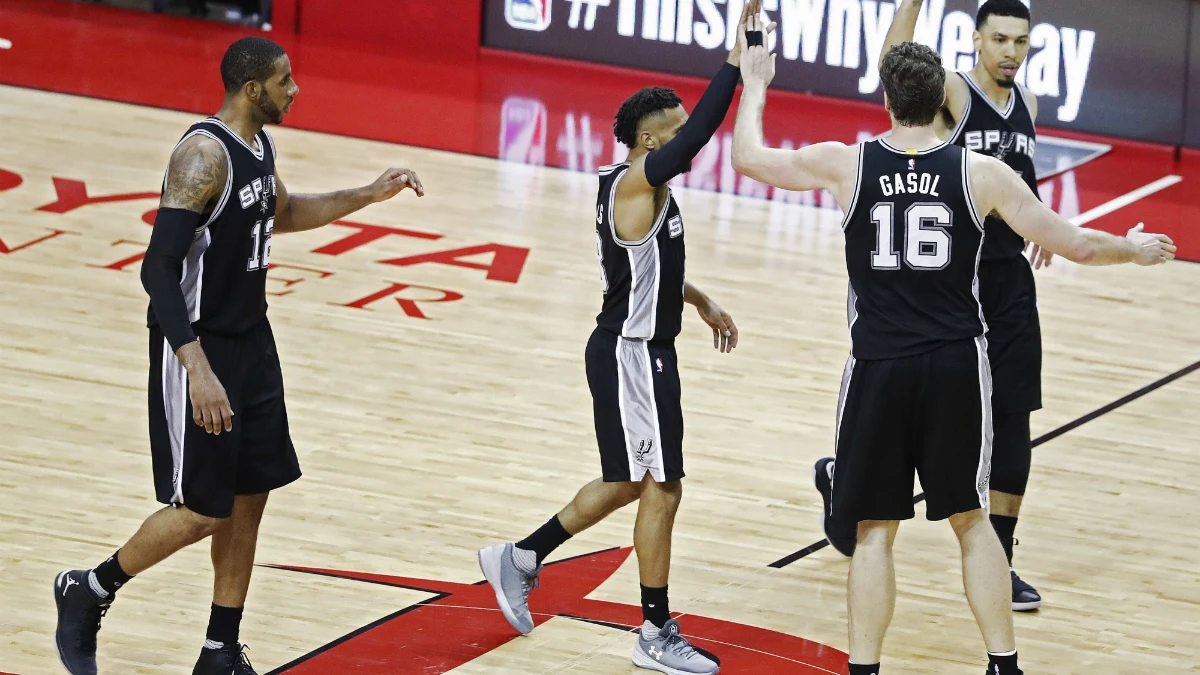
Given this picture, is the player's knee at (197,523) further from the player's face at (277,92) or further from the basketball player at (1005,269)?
the basketball player at (1005,269)

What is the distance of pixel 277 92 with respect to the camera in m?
4.54

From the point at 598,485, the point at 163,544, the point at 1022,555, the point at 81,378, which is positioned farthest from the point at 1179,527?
the point at 81,378

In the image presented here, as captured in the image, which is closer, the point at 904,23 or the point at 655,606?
the point at 655,606

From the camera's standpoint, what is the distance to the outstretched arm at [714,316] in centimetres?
529

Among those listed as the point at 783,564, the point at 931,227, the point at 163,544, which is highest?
the point at 931,227

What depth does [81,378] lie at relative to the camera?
728cm

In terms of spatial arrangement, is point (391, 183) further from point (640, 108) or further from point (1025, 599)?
point (1025, 599)

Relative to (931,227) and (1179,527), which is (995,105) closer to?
(931,227)

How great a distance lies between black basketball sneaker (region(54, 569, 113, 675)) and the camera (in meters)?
4.62

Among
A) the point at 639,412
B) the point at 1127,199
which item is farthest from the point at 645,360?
the point at 1127,199

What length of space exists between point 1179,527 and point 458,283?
404 centimetres

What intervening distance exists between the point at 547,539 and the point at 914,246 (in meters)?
1.52

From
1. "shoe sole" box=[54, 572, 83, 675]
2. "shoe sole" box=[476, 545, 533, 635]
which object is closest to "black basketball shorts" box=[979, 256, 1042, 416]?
"shoe sole" box=[476, 545, 533, 635]

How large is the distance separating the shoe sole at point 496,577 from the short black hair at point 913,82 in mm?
1812
